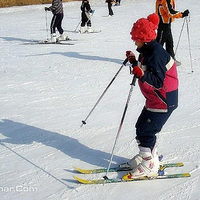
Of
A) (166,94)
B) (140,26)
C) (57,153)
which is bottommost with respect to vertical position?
(57,153)

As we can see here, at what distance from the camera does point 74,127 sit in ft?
15.2

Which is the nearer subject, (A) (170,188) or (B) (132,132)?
(A) (170,188)

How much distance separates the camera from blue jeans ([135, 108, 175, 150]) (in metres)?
3.18

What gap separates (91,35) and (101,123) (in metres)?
7.91

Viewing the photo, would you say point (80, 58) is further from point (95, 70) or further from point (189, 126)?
point (189, 126)

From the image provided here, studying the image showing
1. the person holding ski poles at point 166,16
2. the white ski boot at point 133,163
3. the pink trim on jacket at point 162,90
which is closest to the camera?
the pink trim on jacket at point 162,90

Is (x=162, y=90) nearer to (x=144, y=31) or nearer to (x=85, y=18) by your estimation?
(x=144, y=31)

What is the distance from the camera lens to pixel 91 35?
40.1ft

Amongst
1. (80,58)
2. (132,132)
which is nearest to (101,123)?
(132,132)

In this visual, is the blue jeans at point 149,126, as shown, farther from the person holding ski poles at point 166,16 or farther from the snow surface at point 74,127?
the person holding ski poles at point 166,16

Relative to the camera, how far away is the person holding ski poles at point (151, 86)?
2.93m

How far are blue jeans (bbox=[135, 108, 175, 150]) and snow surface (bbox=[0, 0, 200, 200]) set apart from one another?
387 millimetres

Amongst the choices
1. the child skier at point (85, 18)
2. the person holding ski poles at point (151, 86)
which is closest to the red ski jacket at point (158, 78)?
the person holding ski poles at point (151, 86)

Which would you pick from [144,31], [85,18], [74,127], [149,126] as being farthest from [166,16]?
[85,18]
